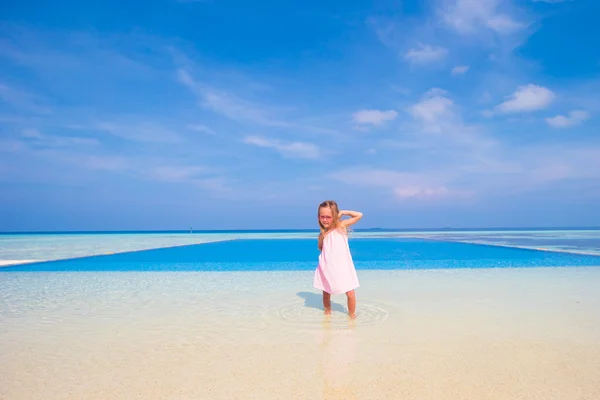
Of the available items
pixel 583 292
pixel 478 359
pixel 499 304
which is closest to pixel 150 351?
pixel 478 359

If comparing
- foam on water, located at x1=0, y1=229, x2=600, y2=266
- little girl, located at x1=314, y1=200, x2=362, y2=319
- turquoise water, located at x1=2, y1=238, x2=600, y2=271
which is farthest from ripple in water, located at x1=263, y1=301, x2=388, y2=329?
foam on water, located at x1=0, y1=229, x2=600, y2=266

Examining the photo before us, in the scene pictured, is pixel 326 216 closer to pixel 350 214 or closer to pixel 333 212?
pixel 333 212

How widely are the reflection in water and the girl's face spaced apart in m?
1.23

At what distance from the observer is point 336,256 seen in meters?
4.85

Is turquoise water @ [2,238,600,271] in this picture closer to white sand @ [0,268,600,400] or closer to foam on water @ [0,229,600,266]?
foam on water @ [0,229,600,266]

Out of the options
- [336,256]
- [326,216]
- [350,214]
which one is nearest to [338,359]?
[336,256]

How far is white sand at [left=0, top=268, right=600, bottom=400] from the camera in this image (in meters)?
2.79

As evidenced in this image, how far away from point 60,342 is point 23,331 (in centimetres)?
84

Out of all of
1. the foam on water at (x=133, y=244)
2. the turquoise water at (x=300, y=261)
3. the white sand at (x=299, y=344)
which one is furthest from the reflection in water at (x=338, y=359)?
the foam on water at (x=133, y=244)

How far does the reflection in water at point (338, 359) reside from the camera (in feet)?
8.93

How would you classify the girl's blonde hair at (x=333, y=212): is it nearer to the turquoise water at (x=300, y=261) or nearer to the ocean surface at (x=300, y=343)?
the ocean surface at (x=300, y=343)

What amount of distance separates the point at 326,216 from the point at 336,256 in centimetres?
52

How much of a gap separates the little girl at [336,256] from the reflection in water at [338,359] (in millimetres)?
412

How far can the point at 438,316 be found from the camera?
4.93 metres
